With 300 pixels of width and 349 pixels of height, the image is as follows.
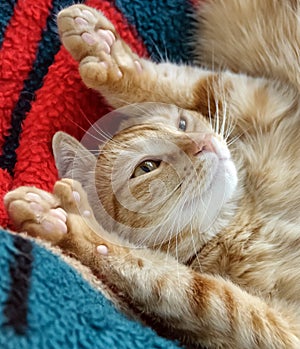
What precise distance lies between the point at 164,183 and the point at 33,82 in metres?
0.47

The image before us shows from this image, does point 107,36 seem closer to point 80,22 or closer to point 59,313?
point 80,22

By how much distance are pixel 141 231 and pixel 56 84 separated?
445 mm

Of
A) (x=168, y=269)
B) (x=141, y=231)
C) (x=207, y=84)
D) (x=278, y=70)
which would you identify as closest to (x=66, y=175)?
(x=141, y=231)

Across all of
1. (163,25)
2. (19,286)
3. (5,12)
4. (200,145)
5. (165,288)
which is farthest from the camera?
(163,25)

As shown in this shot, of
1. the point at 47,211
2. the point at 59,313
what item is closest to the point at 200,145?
the point at 47,211

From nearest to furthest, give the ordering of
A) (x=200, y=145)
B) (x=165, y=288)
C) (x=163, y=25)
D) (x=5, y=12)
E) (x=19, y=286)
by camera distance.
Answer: (x=19, y=286)
(x=165, y=288)
(x=200, y=145)
(x=5, y=12)
(x=163, y=25)

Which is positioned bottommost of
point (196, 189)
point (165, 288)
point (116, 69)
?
point (165, 288)

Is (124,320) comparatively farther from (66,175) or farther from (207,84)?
(207,84)

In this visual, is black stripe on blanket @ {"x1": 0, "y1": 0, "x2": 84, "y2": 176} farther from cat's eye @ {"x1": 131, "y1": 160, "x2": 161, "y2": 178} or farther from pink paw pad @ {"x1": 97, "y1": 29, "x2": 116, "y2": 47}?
cat's eye @ {"x1": 131, "y1": 160, "x2": 161, "y2": 178}

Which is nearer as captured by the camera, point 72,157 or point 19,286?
point 19,286

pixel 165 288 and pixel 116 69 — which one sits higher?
pixel 116 69

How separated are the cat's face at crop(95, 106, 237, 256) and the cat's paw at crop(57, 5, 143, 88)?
172 millimetres

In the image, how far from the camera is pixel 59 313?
0.91 meters

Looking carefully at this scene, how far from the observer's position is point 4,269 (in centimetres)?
90
